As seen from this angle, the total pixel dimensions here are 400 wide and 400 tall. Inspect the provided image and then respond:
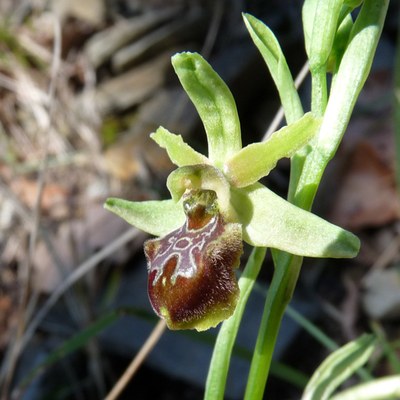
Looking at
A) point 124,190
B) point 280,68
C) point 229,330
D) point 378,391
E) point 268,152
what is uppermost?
point 124,190

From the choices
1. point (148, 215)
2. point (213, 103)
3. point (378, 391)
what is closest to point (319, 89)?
point (213, 103)

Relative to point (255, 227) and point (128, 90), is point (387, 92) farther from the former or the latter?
point (255, 227)

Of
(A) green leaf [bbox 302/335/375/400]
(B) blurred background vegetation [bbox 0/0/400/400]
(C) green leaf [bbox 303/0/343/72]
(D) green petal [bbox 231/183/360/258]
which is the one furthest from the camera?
(B) blurred background vegetation [bbox 0/0/400/400]

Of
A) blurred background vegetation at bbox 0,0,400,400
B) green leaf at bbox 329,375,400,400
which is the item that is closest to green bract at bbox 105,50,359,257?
green leaf at bbox 329,375,400,400

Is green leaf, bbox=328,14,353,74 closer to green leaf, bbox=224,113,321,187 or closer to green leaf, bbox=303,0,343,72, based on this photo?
green leaf, bbox=303,0,343,72

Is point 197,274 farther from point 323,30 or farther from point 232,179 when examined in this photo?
point 323,30

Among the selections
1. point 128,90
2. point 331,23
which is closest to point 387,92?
point 128,90
